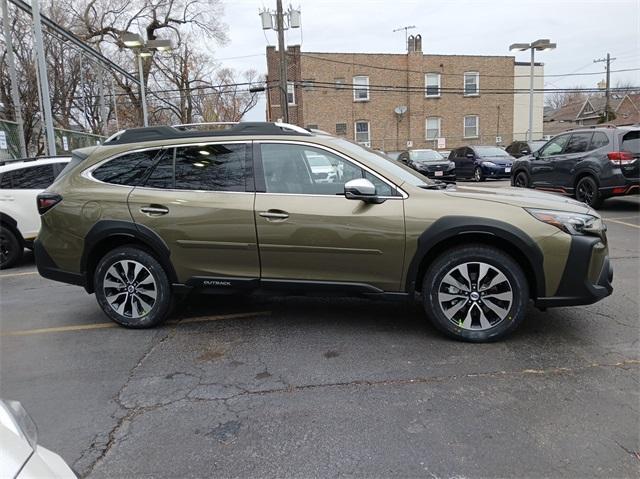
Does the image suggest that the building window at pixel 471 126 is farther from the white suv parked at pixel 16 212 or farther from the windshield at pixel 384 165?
the windshield at pixel 384 165

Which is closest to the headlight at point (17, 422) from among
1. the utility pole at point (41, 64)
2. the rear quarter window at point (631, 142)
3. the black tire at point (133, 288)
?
the black tire at point (133, 288)

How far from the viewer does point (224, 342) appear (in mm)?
4180

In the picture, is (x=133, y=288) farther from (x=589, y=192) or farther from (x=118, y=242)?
(x=589, y=192)

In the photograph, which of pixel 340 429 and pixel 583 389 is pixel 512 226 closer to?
pixel 583 389

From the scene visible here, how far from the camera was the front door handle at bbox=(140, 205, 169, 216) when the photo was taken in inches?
170

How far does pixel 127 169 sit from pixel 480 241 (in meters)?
3.20

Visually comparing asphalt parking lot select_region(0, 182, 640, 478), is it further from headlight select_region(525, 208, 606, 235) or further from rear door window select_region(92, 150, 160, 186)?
rear door window select_region(92, 150, 160, 186)

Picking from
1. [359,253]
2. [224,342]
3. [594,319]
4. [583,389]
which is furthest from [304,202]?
[594,319]

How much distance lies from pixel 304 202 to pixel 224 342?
137 centimetres

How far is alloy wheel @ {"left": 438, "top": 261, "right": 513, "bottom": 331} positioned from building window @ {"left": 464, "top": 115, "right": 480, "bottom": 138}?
33.3 metres

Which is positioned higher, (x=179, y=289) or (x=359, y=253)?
(x=359, y=253)

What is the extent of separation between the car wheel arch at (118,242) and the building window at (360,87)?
30558 mm

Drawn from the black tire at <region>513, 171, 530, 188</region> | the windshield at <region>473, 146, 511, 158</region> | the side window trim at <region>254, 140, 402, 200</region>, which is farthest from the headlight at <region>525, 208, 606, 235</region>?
the windshield at <region>473, 146, 511, 158</region>

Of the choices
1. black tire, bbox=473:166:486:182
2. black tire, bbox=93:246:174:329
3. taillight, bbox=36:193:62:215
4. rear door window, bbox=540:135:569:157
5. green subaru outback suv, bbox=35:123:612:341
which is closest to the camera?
green subaru outback suv, bbox=35:123:612:341
